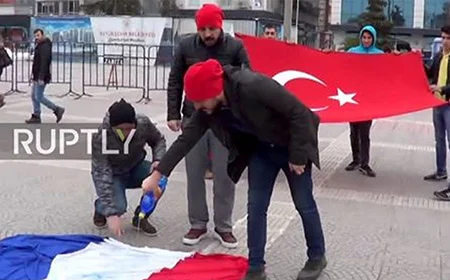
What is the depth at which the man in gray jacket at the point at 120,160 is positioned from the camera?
5.44m

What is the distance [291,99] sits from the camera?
170 inches

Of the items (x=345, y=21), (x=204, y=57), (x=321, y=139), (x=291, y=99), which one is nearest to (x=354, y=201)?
(x=204, y=57)

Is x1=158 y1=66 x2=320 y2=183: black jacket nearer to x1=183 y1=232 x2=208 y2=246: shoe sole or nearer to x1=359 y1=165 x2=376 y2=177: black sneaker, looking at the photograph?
x1=183 y1=232 x2=208 y2=246: shoe sole

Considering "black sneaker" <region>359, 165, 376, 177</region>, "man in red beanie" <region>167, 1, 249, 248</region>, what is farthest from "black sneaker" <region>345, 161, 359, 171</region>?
"man in red beanie" <region>167, 1, 249, 248</region>

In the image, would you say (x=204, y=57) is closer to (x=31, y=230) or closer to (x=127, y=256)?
(x=127, y=256)

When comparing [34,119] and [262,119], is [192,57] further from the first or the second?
Answer: [34,119]

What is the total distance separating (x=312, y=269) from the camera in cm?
482

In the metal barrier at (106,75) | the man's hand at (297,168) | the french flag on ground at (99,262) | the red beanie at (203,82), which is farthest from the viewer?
the metal barrier at (106,75)

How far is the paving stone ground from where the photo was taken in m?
5.29

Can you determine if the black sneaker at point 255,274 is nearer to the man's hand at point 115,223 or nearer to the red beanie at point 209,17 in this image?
the man's hand at point 115,223

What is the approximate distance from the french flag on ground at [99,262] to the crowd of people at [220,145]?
0.25m

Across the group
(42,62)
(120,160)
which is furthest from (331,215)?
(42,62)

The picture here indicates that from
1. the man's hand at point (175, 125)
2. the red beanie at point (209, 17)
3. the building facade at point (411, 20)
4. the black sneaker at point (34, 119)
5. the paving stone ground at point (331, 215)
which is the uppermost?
the building facade at point (411, 20)

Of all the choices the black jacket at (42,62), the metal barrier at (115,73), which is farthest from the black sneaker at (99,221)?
the metal barrier at (115,73)
